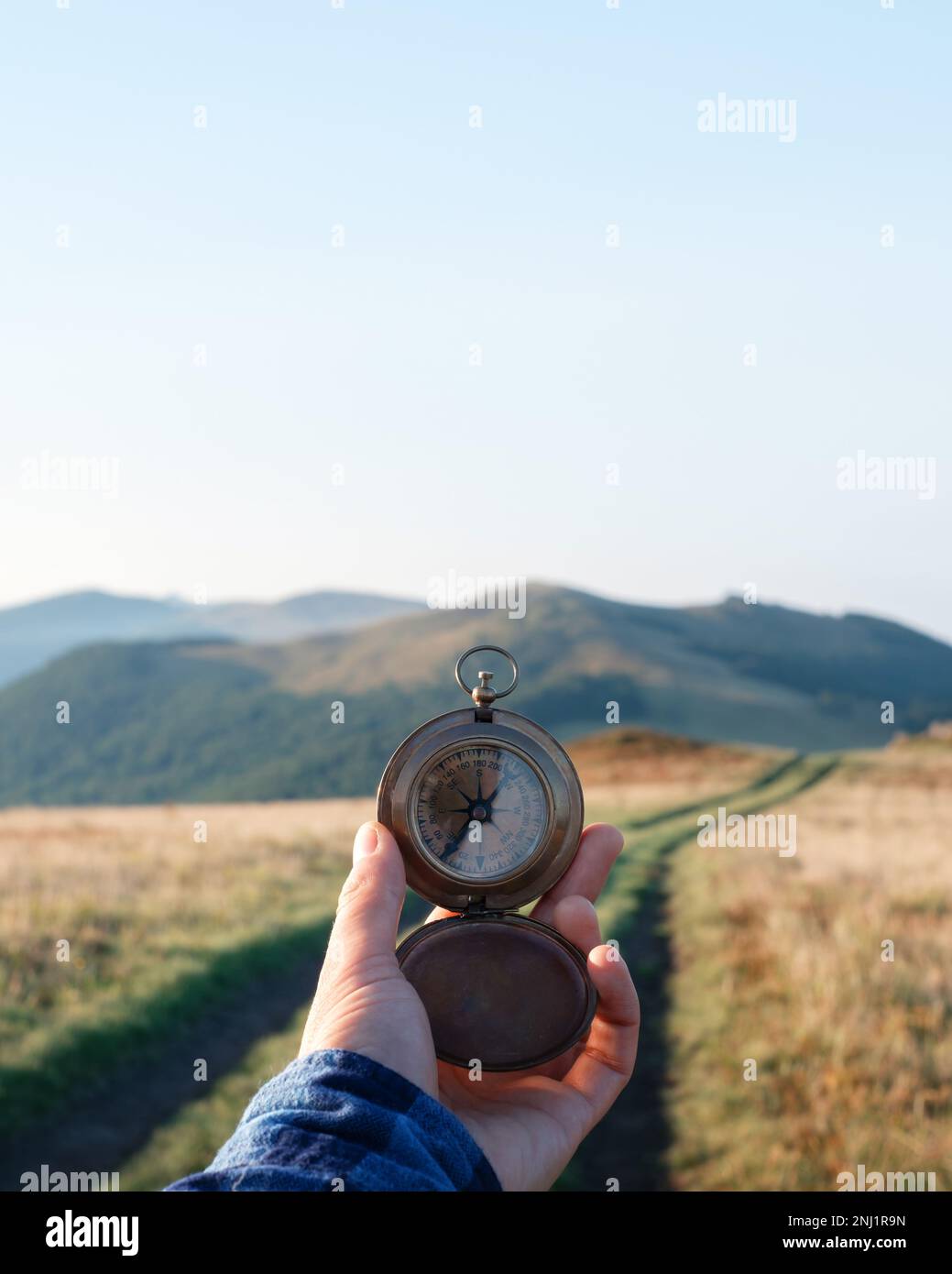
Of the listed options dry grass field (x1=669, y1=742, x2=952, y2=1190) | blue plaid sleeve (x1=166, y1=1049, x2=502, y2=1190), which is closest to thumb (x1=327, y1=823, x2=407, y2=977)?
blue plaid sleeve (x1=166, y1=1049, x2=502, y2=1190)

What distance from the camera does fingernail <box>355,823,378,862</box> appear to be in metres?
3.39

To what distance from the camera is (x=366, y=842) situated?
3.43 m

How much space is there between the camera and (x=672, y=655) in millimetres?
97938

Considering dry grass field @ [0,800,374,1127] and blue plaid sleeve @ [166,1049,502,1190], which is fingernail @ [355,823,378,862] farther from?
dry grass field @ [0,800,374,1127]

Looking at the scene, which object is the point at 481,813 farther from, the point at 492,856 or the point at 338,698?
the point at 338,698

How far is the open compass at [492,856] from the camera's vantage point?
3414 mm

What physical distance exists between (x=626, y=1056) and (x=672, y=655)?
315 ft

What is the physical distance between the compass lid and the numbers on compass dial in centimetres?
18

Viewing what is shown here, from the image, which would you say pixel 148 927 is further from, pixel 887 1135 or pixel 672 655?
pixel 672 655

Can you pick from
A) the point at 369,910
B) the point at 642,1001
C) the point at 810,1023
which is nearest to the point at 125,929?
the point at 642,1001

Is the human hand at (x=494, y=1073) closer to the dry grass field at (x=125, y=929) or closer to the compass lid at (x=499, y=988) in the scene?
the compass lid at (x=499, y=988)

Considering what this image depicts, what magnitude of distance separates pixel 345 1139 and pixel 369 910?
35.3 inches

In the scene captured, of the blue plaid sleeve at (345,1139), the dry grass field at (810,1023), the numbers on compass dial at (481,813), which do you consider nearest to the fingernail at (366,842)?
the numbers on compass dial at (481,813)
